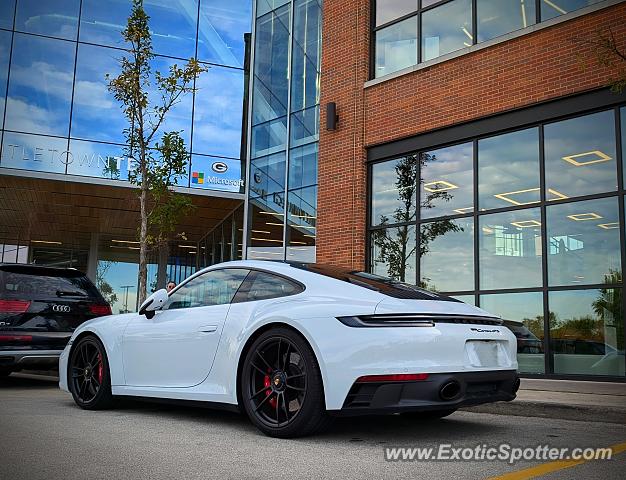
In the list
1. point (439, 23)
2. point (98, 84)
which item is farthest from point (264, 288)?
point (98, 84)

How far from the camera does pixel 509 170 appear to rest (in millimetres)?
10812

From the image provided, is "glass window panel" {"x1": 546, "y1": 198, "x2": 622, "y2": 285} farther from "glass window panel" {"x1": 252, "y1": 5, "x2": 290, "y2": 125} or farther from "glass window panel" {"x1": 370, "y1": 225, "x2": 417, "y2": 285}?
"glass window panel" {"x1": 252, "y1": 5, "x2": 290, "y2": 125}

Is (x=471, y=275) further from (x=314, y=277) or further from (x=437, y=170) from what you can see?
(x=314, y=277)

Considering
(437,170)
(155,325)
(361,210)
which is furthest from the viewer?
(361,210)

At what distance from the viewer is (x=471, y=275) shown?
1118 centimetres

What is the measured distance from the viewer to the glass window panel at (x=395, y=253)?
12.2 metres

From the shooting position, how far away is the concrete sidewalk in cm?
580

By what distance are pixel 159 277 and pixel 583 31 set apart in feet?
65.7

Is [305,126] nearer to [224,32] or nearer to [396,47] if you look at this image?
[396,47]

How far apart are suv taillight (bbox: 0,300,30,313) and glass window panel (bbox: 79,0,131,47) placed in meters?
13.7

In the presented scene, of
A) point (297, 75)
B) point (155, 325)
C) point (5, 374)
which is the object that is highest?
point (297, 75)

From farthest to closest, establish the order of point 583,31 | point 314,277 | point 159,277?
point 159,277 < point 583,31 < point 314,277

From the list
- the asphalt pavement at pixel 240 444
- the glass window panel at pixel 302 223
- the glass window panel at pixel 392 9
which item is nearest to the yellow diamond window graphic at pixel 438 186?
the glass window panel at pixel 392 9

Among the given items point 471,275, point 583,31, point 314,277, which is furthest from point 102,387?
point 583,31
